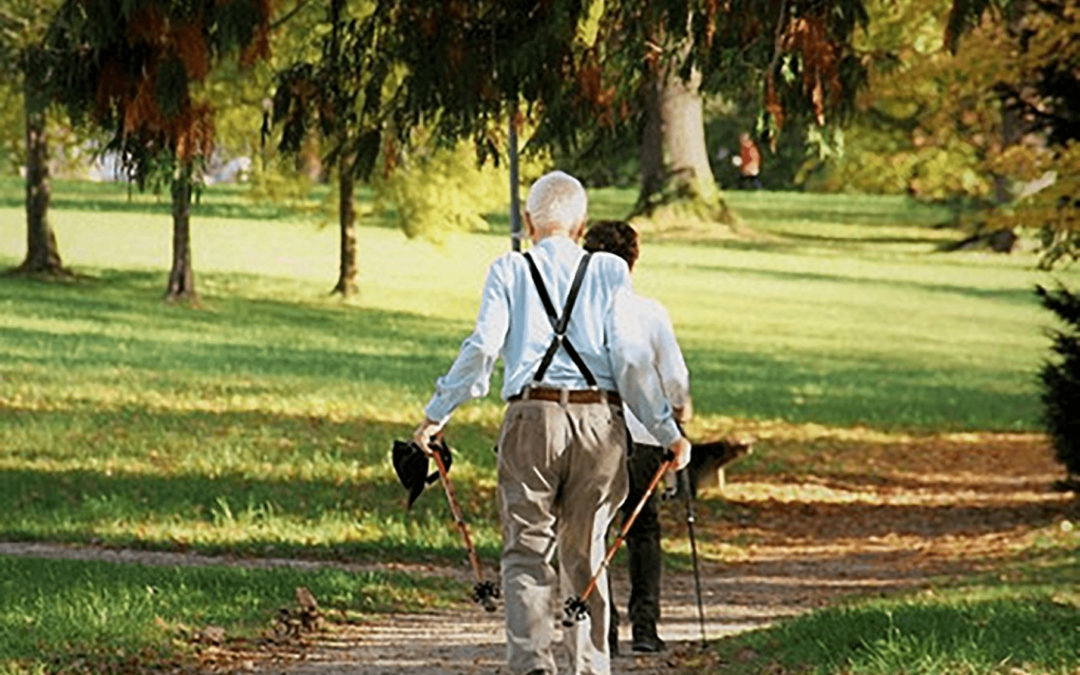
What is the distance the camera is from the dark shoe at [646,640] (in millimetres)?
12133

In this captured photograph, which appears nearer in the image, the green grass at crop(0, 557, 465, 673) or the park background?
the green grass at crop(0, 557, 465, 673)

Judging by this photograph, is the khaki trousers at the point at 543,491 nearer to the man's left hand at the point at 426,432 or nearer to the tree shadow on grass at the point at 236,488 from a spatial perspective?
the man's left hand at the point at 426,432

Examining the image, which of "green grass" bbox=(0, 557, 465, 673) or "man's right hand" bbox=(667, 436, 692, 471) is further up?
"man's right hand" bbox=(667, 436, 692, 471)

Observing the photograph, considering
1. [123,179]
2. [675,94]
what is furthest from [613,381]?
[675,94]

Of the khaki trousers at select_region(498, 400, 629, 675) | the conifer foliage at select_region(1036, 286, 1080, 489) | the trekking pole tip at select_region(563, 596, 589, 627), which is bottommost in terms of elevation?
the conifer foliage at select_region(1036, 286, 1080, 489)

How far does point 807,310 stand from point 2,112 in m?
18.0

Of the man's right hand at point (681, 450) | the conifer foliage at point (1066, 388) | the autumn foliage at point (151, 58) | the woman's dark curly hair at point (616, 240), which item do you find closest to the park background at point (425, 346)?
the autumn foliage at point (151, 58)

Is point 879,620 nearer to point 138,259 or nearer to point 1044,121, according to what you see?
point 1044,121

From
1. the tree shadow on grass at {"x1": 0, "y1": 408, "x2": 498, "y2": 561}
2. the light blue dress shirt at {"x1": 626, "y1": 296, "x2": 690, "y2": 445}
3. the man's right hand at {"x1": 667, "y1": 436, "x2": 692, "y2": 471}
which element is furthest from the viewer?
the tree shadow on grass at {"x1": 0, "y1": 408, "x2": 498, "y2": 561}

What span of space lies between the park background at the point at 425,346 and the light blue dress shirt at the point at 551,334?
162cm

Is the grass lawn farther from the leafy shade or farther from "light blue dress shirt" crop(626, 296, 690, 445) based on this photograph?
"light blue dress shirt" crop(626, 296, 690, 445)

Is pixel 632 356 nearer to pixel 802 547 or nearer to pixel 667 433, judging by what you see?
pixel 667 433

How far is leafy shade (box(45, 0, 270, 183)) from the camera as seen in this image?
44.9ft

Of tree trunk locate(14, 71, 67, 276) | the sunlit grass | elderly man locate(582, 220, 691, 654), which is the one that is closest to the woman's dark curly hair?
elderly man locate(582, 220, 691, 654)
